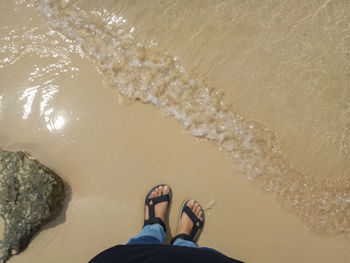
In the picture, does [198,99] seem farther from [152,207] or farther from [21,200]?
[21,200]

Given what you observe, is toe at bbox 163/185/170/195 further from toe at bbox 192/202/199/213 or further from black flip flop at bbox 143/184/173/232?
toe at bbox 192/202/199/213

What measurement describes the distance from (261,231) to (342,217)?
865 mm

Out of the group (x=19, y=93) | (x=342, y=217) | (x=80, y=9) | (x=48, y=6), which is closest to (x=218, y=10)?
(x=80, y=9)

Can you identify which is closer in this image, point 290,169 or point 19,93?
point 19,93

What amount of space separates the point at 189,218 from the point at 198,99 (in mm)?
1141

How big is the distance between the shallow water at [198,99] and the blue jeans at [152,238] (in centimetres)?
28

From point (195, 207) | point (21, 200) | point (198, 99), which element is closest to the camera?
point (21, 200)

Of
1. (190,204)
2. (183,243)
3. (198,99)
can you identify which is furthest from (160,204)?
(198,99)

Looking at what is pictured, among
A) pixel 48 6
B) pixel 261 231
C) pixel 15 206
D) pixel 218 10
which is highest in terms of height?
pixel 218 10

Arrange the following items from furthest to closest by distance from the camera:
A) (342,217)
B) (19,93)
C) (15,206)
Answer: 1. (342,217)
2. (19,93)
3. (15,206)

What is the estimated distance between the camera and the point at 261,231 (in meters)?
2.67

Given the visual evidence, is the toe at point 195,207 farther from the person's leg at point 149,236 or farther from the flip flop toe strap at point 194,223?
the person's leg at point 149,236

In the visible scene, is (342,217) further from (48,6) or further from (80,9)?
(48,6)

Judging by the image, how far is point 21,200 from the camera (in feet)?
8.02
